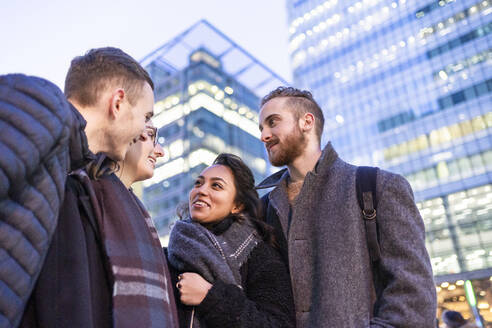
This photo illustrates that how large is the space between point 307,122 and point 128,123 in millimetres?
2178

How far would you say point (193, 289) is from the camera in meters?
2.49

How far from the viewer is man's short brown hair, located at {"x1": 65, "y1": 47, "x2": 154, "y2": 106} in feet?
6.80

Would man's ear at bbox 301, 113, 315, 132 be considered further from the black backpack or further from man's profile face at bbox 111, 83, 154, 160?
man's profile face at bbox 111, 83, 154, 160

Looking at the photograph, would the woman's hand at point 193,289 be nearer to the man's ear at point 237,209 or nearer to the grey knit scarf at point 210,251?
the grey knit scarf at point 210,251

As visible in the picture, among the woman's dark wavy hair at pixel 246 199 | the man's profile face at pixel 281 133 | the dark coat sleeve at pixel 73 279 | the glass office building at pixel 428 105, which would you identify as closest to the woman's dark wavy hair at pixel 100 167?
the dark coat sleeve at pixel 73 279

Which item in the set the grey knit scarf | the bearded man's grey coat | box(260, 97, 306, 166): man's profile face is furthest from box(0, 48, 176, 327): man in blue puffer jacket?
box(260, 97, 306, 166): man's profile face

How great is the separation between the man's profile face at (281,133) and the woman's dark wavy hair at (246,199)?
0.30m

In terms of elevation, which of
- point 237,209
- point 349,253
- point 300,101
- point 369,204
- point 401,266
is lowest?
point 401,266

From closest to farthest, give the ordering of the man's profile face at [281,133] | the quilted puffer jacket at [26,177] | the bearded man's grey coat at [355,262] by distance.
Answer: the quilted puffer jacket at [26,177] → the bearded man's grey coat at [355,262] → the man's profile face at [281,133]

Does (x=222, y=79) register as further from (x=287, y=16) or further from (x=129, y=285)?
(x=129, y=285)

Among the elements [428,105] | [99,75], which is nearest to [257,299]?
[99,75]

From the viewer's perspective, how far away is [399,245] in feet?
8.79

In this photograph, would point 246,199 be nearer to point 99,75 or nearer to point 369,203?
point 369,203

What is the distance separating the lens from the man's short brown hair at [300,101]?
3.94 metres
